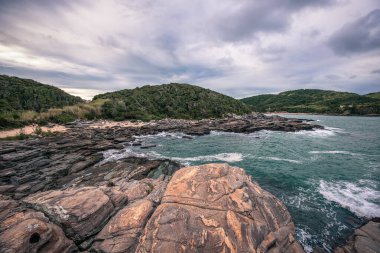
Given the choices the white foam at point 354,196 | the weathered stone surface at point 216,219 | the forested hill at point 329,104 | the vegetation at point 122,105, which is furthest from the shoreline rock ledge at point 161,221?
the forested hill at point 329,104

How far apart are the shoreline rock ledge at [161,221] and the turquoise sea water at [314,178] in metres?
4.00

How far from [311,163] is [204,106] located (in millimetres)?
52985

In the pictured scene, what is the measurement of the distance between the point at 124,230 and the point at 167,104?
63.8m

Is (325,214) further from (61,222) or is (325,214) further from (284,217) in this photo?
(61,222)

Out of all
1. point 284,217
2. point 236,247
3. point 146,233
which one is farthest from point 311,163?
point 146,233

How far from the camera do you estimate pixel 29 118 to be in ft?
111

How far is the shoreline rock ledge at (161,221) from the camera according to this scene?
479 centimetres

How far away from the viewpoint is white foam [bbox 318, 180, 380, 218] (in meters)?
10.3

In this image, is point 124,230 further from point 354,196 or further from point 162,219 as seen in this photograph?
point 354,196

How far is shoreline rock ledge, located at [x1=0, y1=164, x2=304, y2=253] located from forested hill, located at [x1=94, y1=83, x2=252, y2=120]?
46.6 meters

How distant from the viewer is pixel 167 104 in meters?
68.0

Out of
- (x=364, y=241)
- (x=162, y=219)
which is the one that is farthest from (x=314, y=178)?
(x=162, y=219)

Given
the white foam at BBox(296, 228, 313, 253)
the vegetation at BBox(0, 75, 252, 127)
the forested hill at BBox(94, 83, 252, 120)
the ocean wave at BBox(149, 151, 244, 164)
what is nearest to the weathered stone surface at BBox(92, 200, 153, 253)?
the white foam at BBox(296, 228, 313, 253)

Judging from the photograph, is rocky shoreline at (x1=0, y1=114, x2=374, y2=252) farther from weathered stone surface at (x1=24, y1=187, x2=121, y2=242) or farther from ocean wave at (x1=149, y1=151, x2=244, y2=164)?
ocean wave at (x1=149, y1=151, x2=244, y2=164)
